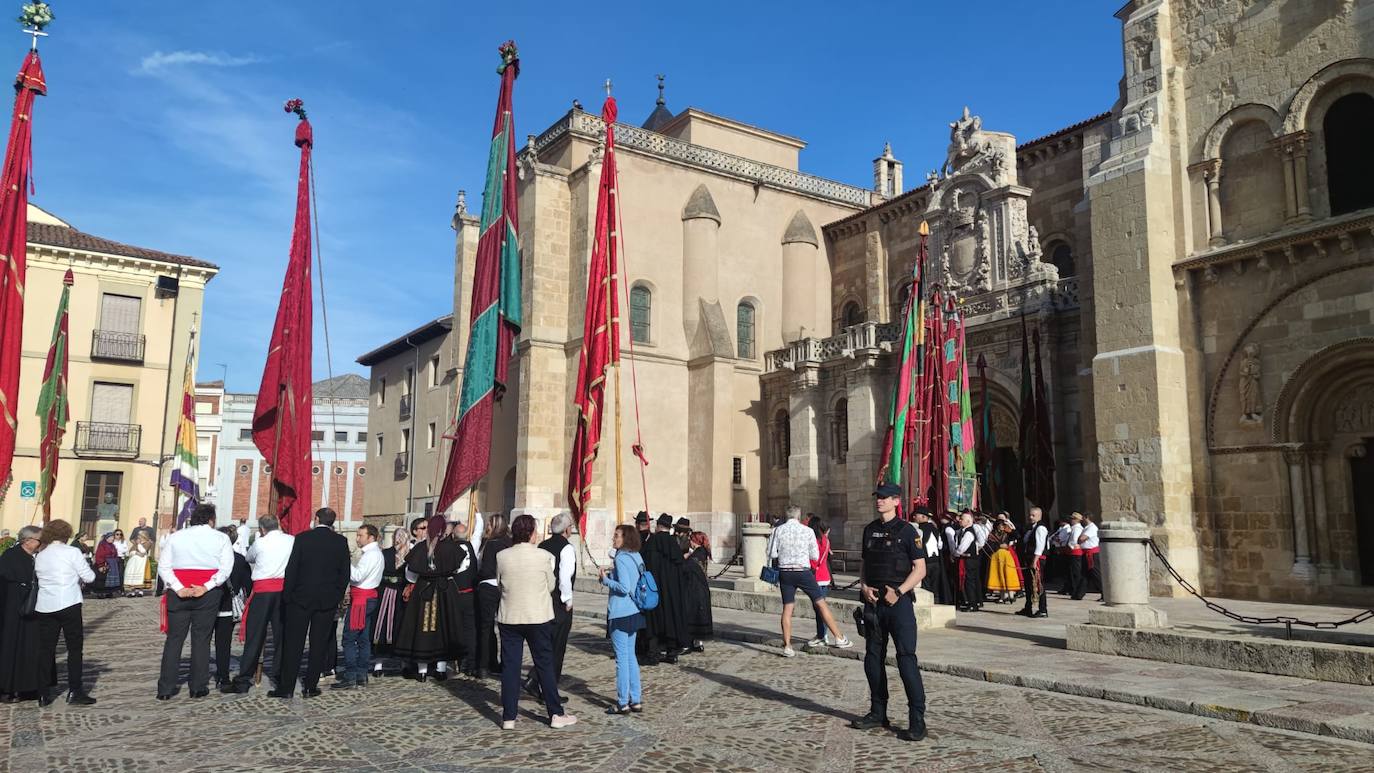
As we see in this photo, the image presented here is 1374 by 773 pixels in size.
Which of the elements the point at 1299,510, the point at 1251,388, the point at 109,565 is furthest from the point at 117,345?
the point at 1299,510

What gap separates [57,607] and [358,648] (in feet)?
8.03

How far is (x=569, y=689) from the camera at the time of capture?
853 centimetres

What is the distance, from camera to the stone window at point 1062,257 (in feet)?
77.4

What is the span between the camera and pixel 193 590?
809 cm

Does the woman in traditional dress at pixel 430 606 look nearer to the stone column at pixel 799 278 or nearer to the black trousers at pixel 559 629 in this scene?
the black trousers at pixel 559 629

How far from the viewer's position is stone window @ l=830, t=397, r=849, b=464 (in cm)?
2669

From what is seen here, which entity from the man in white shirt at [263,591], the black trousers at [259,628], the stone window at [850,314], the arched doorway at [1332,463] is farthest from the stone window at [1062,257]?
the black trousers at [259,628]

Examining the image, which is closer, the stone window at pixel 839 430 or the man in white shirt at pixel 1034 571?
the man in white shirt at pixel 1034 571

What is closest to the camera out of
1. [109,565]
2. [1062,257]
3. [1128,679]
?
[1128,679]

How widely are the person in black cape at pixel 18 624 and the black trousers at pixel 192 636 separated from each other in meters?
0.95

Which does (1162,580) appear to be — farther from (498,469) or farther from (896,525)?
(498,469)

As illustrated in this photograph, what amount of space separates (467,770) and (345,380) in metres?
68.5

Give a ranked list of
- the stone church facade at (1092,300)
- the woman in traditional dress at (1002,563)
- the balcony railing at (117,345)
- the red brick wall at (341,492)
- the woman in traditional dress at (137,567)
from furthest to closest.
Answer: the red brick wall at (341,492)
the balcony railing at (117,345)
the woman in traditional dress at (137,567)
the woman in traditional dress at (1002,563)
the stone church facade at (1092,300)

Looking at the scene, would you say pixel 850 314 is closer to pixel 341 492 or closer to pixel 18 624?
pixel 18 624
